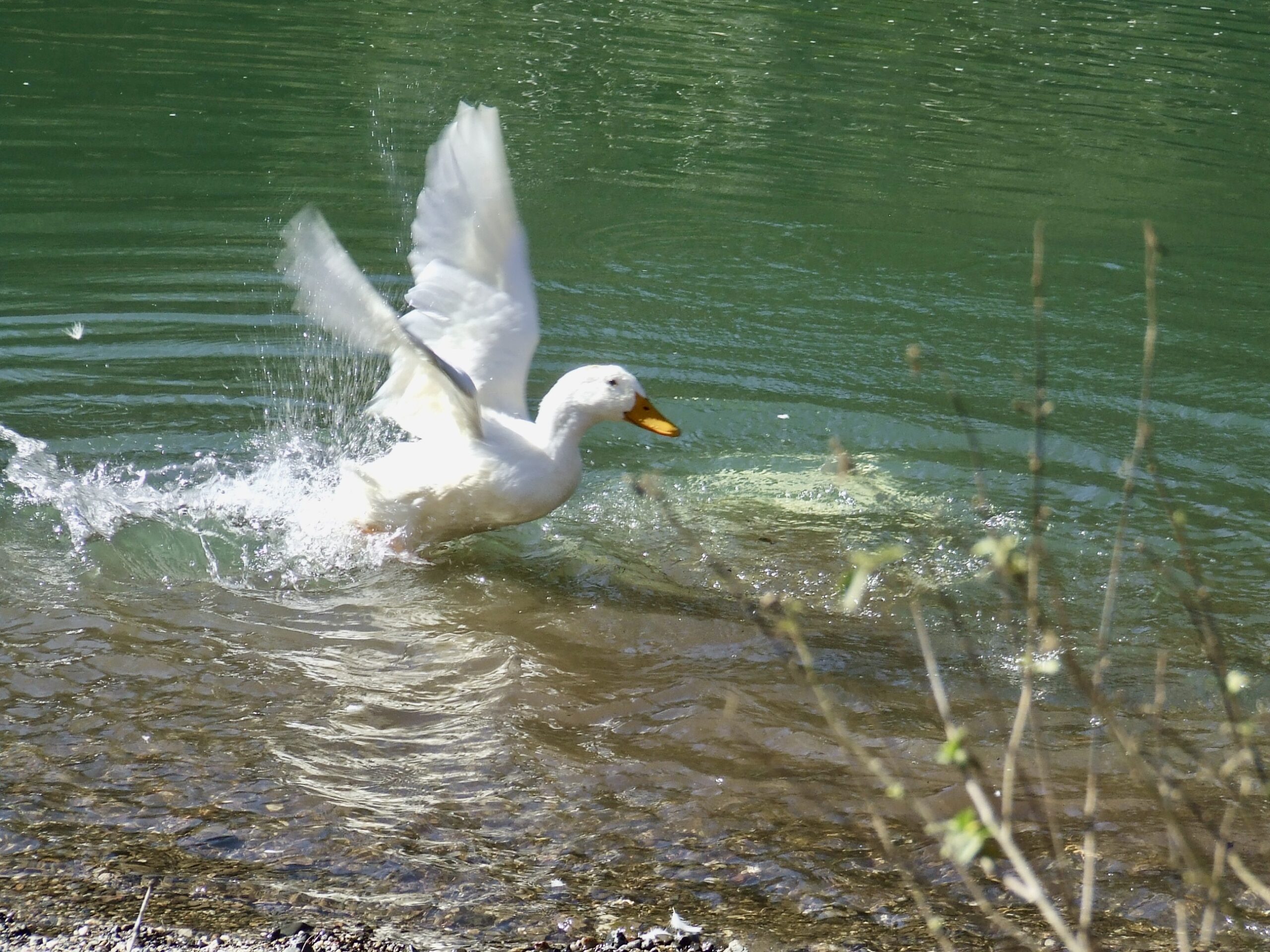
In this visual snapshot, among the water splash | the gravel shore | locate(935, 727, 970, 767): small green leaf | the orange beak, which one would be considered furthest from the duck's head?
locate(935, 727, 970, 767): small green leaf

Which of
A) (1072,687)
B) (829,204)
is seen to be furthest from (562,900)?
(829,204)

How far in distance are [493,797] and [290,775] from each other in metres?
0.65

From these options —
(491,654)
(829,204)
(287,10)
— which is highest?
(287,10)

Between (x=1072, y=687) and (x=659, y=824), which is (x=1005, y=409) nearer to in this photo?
(x=1072, y=687)

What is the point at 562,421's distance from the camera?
20.3 ft

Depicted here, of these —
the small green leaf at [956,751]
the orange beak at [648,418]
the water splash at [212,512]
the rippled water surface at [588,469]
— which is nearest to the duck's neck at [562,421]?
the orange beak at [648,418]

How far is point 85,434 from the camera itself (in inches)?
281

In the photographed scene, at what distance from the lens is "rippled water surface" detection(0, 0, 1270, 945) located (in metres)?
4.23

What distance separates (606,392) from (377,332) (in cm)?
114

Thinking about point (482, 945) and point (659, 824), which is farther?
point (659, 824)

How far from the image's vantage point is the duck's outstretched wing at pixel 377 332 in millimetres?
5137

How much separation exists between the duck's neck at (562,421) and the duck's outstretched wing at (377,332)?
315 millimetres

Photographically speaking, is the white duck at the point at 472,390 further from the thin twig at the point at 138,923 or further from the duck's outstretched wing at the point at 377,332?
the thin twig at the point at 138,923

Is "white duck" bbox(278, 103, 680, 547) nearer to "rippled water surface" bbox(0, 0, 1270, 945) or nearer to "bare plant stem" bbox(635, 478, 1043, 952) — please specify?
"rippled water surface" bbox(0, 0, 1270, 945)
